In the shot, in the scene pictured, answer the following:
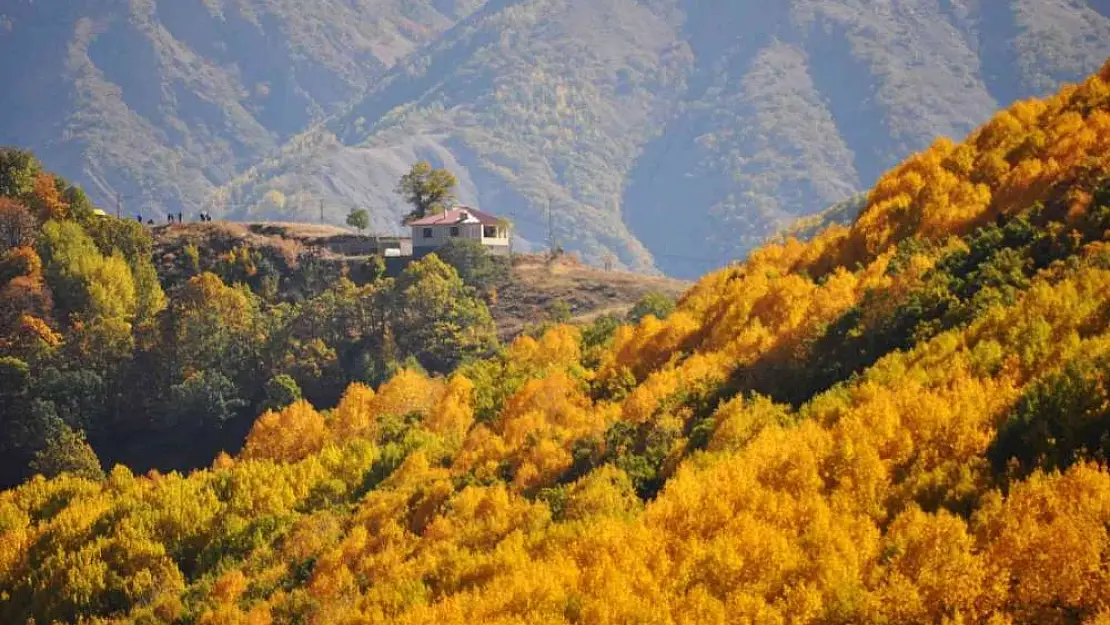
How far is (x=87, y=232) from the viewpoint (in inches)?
5664

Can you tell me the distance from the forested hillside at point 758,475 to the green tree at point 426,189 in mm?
83644

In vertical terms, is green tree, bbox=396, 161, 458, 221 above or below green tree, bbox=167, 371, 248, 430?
above

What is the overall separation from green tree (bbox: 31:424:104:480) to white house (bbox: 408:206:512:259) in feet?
165

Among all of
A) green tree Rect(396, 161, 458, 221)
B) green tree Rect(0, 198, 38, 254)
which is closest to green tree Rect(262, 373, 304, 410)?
green tree Rect(0, 198, 38, 254)

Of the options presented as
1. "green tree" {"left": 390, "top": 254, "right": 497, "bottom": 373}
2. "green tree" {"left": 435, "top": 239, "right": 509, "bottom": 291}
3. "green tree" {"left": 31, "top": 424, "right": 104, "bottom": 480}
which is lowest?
"green tree" {"left": 31, "top": 424, "right": 104, "bottom": 480}

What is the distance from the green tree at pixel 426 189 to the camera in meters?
159

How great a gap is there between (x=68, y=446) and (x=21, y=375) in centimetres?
1929

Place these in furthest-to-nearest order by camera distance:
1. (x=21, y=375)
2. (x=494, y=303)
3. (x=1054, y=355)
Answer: (x=494, y=303) → (x=21, y=375) → (x=1054, y=355)

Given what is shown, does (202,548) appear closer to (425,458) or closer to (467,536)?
(425,458)

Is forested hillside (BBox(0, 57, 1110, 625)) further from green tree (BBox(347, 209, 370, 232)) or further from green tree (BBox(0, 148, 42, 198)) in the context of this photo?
green tree (BBox(347, 209, 370, 232))

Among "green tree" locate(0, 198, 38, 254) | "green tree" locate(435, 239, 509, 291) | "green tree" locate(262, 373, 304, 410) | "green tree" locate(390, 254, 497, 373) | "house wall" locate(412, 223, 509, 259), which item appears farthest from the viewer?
"house wall" locate(412, 223, 509, 259)

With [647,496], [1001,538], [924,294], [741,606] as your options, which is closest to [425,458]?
[647,496]

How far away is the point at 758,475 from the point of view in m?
33.6

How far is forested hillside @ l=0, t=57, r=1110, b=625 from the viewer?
2766 centimetres
